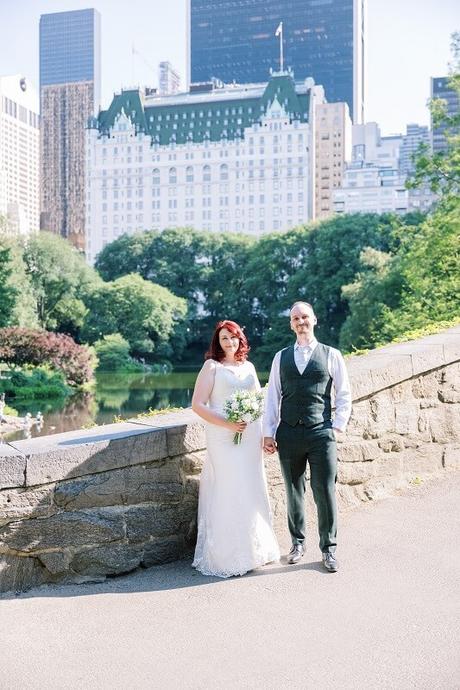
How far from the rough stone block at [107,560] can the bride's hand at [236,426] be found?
896 millimetres

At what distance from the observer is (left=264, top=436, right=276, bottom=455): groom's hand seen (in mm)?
4906

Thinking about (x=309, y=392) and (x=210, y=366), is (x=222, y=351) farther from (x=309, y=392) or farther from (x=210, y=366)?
(x=309, y=392)

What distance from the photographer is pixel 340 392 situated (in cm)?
485

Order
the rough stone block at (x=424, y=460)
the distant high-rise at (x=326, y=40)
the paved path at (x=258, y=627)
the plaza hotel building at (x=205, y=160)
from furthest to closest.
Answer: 1. the distant high-rise at (x=326, y=40)
2. the plaza hotel building at (x=205, y=160)
3. the rough stone block at (x=424, y=460)
4. the paved path at (x=258, y=627)

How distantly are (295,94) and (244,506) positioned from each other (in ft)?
422

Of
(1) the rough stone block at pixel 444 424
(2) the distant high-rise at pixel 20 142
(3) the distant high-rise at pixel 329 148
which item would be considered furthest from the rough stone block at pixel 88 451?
(2) the distant high-rise at pixel 20 142

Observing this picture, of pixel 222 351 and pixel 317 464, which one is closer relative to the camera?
pixel 317 464

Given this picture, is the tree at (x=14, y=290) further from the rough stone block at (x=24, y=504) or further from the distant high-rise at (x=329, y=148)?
the distant high-rise at (x=329, y=148)

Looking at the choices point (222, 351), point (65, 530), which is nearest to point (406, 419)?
point (222, 351)

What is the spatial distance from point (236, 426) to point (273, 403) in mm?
301

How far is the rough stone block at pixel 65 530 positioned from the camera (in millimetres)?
4492

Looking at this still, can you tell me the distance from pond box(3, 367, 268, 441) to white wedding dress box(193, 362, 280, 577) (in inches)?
917

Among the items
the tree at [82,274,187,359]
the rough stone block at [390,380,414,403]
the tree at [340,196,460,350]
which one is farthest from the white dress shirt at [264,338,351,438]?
the tree at [82,274,187,359]

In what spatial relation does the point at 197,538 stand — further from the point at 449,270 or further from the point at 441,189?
the point at 441,189
